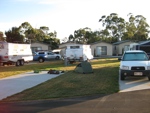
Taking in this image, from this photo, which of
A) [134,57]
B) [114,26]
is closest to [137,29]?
[114,26]

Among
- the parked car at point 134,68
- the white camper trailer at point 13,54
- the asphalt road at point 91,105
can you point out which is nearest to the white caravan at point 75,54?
the white camper trailer at point 13,54

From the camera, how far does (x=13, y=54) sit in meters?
25.2

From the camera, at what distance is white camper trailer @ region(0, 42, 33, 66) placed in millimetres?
24281

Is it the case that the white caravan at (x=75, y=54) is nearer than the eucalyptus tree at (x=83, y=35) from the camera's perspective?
Yes

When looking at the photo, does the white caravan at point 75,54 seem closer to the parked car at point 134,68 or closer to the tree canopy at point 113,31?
the parked car at point 134,68

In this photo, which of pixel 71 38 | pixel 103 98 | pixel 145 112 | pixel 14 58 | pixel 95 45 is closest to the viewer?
pixel 145 112

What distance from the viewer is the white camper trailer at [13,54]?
79.7ft

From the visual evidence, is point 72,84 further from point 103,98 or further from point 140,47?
point 140,47

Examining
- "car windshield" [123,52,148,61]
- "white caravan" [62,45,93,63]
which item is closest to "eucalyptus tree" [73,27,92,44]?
"white caravan" [62,45,93,63]

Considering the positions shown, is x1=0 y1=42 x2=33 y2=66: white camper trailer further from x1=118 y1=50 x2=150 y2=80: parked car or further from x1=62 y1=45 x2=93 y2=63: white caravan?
x1=118 y1=50 x2=150 y2=80: parked car

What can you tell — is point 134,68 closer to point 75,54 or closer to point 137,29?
point 75,54

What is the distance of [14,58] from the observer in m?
25.3

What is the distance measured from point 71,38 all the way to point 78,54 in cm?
5272

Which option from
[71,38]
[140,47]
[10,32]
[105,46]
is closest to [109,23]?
[71,38]
